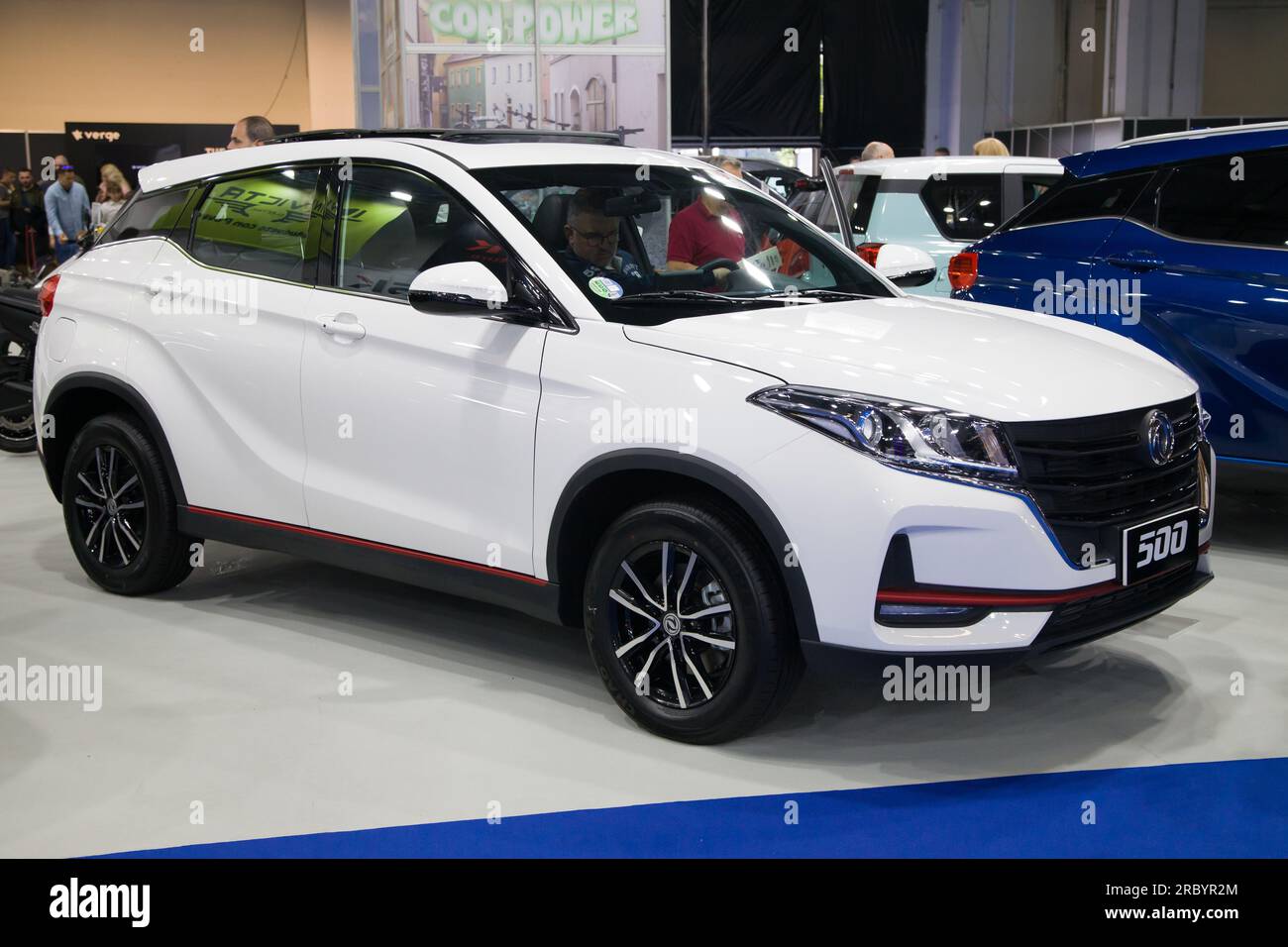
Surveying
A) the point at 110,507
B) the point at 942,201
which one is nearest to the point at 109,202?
the point at 942,201

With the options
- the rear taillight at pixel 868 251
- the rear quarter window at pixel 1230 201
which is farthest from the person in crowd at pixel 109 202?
the rear quarter window at pixel 1230 201

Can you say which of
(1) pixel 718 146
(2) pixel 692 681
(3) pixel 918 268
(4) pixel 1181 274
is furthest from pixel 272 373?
(1) pixel 718 146

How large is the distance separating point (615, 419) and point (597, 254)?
68cm

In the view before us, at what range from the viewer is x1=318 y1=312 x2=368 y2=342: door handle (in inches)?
176

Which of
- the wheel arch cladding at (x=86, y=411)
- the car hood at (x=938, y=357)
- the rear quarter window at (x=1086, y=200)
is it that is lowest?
the wheel arch cladding at (x=86, y=411)

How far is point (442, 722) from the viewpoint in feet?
13.7

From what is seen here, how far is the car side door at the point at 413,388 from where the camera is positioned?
4.12 metres

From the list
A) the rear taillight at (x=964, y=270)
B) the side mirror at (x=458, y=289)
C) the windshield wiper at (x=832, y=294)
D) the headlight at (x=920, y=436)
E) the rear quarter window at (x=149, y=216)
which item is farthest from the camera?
the rear taillight at (x=964, y=270)

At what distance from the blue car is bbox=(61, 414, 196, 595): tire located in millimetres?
3715

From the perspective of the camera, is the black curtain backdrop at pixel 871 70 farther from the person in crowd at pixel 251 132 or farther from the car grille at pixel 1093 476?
the car grille at pixel 1093 476

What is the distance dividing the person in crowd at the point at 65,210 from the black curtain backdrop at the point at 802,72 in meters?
8.50

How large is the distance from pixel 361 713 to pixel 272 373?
122 cm

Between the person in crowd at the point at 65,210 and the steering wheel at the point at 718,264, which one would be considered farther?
the person in crowd at the point at 65,210

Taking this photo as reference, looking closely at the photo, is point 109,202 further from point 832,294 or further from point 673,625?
point 673,625
